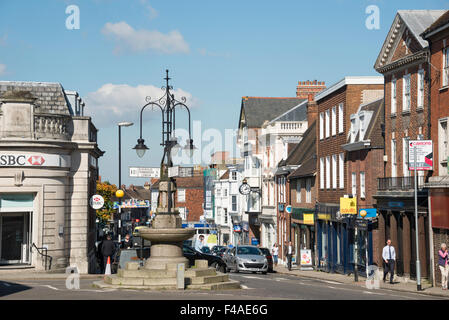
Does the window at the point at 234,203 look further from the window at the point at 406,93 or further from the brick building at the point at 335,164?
the window at the point at 406,93

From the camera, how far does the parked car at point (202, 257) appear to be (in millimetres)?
32875

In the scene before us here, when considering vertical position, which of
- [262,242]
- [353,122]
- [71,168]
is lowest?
[262,242]

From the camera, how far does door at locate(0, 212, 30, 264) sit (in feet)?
116

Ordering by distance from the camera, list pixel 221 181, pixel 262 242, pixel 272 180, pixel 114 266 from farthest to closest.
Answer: pixel 221 181 → pixel 262 242 → pixel 272 180 → pixel 114 266

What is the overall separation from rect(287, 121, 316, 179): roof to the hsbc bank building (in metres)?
18.8

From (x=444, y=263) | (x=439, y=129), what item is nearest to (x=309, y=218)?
(x=439, y=129)

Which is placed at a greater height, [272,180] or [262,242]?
[272,180]

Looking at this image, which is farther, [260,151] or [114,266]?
[260,151]

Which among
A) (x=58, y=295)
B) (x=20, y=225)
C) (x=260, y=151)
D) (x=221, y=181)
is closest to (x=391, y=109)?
(x=20, y=225)

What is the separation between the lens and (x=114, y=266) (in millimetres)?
30453

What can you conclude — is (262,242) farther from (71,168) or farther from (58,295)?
(58,295)

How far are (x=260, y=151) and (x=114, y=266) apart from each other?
129ft

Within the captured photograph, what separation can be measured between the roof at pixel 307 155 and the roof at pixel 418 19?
1682 centimetres

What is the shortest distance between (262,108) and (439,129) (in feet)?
156
